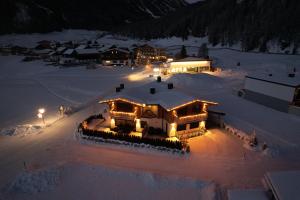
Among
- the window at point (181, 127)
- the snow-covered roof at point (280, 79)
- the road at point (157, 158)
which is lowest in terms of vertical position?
the road at point (157, 158)

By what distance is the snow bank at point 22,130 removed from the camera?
947 inches

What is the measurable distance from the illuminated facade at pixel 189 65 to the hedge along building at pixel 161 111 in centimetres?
3075

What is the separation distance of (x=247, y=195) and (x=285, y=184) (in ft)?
7.31

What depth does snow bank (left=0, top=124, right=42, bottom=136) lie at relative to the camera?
24.1 metres

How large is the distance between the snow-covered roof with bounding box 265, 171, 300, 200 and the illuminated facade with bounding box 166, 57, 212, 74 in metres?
42.2

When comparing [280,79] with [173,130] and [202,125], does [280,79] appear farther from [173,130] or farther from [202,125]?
[173,130]

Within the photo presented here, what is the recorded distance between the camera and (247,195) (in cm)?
1342

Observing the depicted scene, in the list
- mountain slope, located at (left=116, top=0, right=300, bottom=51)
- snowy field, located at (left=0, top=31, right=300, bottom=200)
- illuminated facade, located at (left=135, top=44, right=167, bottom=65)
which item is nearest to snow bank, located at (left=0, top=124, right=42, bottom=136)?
snowy field, located at (left=0, top=31, right=300, bottom=200)

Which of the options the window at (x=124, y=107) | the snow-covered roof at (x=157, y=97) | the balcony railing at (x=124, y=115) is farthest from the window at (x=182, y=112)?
the window at (x=124, y=107)

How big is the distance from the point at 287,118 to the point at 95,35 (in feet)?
586

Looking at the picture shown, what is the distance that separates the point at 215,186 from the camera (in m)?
15.1

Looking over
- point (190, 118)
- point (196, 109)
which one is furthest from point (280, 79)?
point (190, 118)

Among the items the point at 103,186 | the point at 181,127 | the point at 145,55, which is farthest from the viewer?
the point at 145,55

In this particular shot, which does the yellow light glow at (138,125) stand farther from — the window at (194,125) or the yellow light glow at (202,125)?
the yellow light glow at (202,125)
